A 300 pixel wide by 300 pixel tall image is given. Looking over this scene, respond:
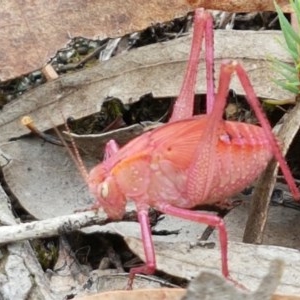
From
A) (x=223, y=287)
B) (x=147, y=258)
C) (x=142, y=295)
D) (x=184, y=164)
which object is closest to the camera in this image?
(x=223, y=287)

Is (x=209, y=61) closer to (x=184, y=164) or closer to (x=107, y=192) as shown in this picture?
(x=184, y=164)

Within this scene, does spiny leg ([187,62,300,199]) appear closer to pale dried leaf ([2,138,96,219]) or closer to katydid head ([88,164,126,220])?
katydid head ([88,164,126,220])

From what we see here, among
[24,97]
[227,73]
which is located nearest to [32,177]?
[24,97]

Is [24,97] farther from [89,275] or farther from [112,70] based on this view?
[89,275]

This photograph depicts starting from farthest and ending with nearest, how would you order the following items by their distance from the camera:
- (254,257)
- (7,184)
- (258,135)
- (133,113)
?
(133,113) → (7,184) → (258,135) → (254,257)

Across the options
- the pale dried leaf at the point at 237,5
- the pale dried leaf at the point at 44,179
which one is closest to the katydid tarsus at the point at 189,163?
the pale dried leaf at the point at 44,179

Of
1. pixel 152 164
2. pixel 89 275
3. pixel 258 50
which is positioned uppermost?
pixel 258 50

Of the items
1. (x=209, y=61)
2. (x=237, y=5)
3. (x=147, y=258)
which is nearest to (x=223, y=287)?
(x=147, y=258)
